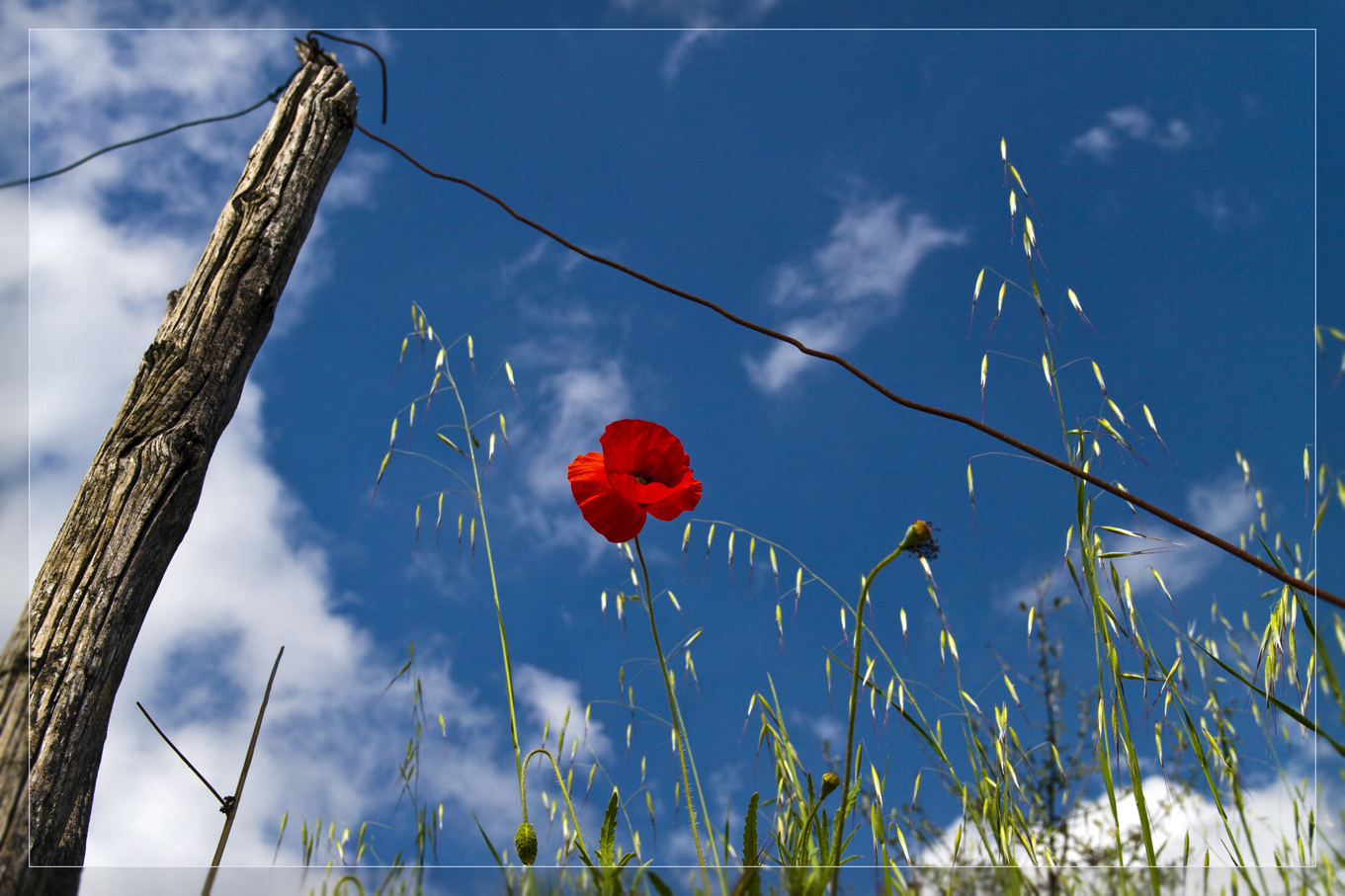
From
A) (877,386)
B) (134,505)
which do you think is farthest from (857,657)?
(134,505)

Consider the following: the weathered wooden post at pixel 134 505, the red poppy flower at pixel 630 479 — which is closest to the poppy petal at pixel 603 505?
the red poppy flower at pixel 630 479

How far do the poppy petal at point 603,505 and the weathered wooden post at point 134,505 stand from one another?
0.54m

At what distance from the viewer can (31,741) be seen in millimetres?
844

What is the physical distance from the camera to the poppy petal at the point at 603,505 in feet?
3.42

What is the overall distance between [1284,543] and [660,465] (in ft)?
3.36

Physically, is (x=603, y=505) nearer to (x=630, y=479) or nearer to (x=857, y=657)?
(x=630, y=479)

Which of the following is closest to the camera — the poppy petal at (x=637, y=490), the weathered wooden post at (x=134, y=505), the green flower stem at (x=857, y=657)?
the green flower stem at (x=857, y=657)

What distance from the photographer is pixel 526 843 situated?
91 centimetres

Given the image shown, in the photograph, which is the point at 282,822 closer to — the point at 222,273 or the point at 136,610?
the point at 136,610

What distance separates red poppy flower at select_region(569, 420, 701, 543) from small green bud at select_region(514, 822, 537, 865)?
368 mm

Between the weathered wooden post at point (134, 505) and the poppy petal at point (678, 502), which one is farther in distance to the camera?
the poppy petal at point (678, 502)

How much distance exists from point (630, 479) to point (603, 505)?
5 cm

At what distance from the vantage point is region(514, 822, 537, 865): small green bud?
0.91 m

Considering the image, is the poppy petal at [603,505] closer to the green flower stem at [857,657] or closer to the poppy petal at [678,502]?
the poppy petal at [678,502]
